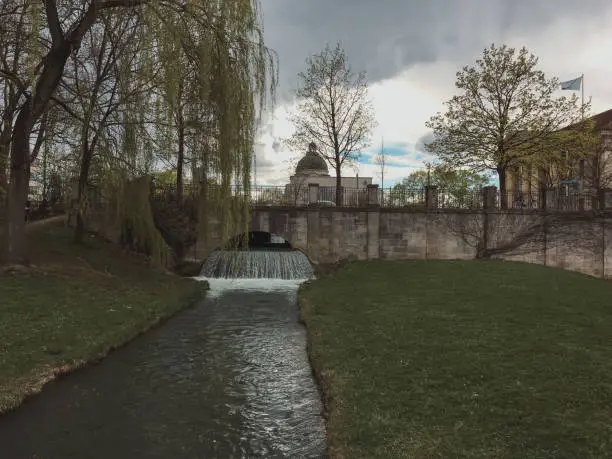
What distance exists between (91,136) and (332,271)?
45.9 ft

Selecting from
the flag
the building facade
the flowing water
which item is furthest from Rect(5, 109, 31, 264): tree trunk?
the flag

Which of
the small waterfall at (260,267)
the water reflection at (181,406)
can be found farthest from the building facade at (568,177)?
the water reflection at (181,406)

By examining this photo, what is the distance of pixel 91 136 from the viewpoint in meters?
15.6

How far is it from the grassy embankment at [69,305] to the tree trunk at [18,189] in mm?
867

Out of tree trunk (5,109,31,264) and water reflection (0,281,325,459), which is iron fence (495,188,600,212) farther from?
tree trunk (5,109,31,264)

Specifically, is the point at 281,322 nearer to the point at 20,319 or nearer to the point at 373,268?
the point at 20,319

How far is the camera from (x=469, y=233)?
26562mm

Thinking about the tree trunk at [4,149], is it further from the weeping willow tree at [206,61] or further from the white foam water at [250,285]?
the white foam water at [250,285]

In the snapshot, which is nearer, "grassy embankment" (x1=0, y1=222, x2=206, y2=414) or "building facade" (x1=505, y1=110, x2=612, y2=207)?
"grassy embankment" (x1=0, y1=222, x2=206, y2=414)

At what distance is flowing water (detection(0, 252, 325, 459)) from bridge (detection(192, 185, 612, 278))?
14.2 m

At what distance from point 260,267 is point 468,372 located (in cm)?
1942

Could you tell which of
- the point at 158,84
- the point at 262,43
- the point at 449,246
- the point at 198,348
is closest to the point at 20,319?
the point at 198,348

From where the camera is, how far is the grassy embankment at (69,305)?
8.66 metres

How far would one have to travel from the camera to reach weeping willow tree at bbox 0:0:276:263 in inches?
424
